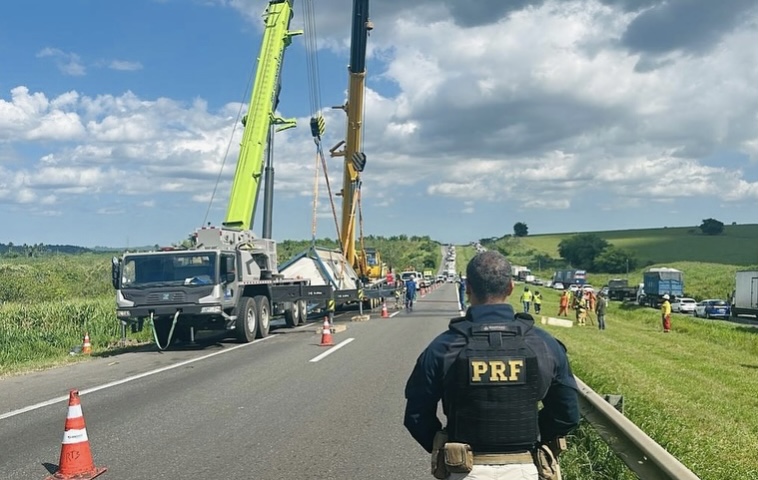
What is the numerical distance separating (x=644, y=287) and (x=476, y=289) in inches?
2447

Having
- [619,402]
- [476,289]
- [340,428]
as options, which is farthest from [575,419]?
[340,428]

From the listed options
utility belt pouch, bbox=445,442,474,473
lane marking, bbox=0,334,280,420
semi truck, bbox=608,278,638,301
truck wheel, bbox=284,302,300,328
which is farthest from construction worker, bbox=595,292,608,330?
semi truck, bbox=608,278,638,301

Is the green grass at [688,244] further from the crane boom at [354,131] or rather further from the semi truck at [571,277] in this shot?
the crane boom at [354,131]

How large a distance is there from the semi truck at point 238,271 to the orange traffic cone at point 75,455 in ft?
34.8

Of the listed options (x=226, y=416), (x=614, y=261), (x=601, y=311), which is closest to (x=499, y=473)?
(x=226, y=416)

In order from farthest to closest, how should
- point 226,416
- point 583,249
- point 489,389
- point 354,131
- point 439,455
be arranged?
point 583,249, point 354,131, point 226,416, point 439,455, point 489,389

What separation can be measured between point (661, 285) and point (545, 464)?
5871 centimetres

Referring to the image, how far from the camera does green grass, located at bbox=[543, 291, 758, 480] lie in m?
6.52

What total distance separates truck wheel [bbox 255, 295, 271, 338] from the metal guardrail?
14477mm

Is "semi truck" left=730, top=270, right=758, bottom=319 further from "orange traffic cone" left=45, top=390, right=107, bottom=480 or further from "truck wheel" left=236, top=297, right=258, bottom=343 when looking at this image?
"orange traffic cone" left=45, top=390, right=107, bottom=480

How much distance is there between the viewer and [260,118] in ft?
71.9

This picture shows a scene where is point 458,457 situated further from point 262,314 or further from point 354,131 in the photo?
point 354,131

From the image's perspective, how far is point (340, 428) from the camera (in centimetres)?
843

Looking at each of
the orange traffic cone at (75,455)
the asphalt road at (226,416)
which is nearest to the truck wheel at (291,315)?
the asphalt road at (226,416)
